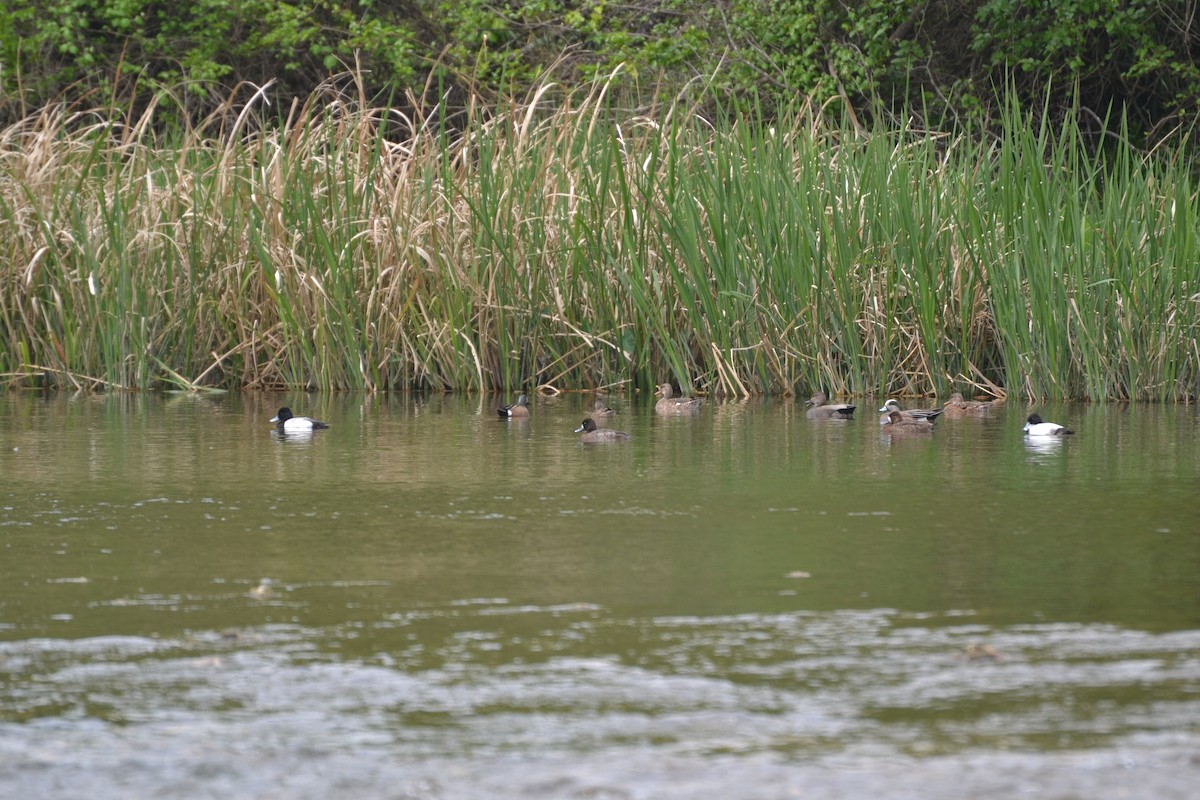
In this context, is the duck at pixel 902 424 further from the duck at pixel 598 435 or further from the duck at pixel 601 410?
the duck at pixel 601 410

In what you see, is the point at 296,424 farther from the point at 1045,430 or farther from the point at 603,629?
the point at 603,629

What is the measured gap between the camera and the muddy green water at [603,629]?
8.39 feet

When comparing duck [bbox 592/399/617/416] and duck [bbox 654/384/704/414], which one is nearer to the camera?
duck [bbox 592/399/617/416]

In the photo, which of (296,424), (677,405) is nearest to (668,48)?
(677,405)

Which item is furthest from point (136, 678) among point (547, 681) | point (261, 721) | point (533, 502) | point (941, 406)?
point (941, 406)

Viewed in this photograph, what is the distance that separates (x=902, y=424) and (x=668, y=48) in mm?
11625

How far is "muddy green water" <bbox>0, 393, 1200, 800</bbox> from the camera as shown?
101 inches

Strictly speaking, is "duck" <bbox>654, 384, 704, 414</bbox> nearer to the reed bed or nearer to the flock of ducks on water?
the flock of ducks on water

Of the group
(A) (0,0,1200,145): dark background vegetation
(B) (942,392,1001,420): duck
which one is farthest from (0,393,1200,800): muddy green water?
(A) (0,0,1200,145): dark background vegetation

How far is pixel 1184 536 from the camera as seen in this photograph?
452cm

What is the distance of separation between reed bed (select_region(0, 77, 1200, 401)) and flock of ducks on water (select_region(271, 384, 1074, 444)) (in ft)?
1.52

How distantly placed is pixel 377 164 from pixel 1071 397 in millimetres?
4254

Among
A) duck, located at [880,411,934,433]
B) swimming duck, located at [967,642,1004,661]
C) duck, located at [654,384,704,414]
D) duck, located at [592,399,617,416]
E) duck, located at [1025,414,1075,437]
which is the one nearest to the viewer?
swimming duck, located at [967,642,1004,661]

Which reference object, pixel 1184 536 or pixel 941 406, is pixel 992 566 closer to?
pixel 1184 536
